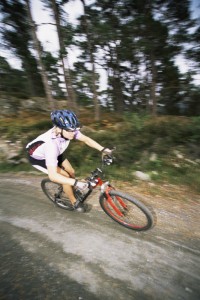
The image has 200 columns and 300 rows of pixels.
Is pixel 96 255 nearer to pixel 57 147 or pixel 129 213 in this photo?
pixel 129 213

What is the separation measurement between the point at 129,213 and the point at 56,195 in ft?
5.82

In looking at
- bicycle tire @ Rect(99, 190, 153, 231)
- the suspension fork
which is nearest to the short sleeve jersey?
the suspension fork

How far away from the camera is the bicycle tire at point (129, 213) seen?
3654mm

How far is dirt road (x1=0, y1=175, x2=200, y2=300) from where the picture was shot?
262 centimetres

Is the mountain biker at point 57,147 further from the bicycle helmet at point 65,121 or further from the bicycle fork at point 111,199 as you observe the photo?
the bicycle fork at point 111,199

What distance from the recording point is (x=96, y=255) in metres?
3.21


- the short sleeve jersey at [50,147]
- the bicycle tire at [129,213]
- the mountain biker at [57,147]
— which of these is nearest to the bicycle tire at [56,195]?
the mountain biker at [57,147]

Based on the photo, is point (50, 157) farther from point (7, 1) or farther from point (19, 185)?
point (7, 1)

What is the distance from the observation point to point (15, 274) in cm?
285

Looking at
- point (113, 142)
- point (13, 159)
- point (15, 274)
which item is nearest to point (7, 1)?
point (13, 159)

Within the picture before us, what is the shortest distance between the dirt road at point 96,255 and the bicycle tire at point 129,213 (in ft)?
0.47

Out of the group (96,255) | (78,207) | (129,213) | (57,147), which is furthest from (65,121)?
(96,255)

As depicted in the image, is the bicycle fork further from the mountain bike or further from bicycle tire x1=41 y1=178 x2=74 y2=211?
bicycle tire x1=41 y1=178 x2=74 y2=211

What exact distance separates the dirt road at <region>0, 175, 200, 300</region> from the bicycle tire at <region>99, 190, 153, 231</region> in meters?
0.14
